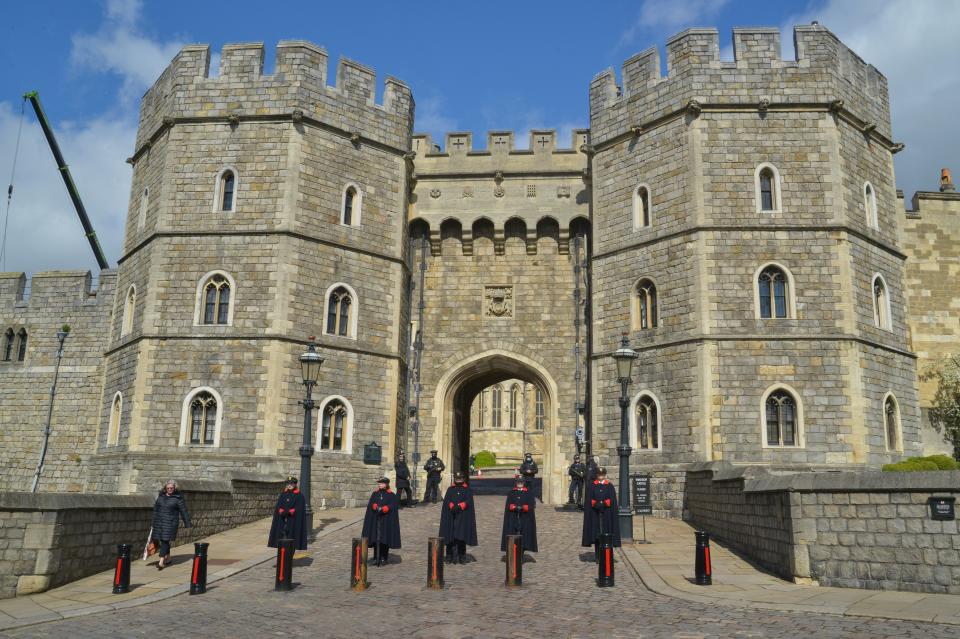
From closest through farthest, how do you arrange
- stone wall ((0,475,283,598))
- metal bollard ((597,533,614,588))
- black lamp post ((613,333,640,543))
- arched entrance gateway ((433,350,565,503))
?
stone wall ((0,475,283,598)) → metal bollard ((597,533,614,588)) → black lamp post ((613,333,640,543)) → arched entrance gateway ((433,350,565,503))

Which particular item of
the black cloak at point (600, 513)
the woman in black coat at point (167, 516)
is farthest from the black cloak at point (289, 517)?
the black cloak at point (600, 513)

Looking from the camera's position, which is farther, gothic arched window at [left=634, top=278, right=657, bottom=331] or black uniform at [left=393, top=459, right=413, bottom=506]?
gothic arched window at [left=634, top=278, right=657, bottom=331]

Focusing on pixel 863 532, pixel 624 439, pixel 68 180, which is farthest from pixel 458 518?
pixel 68 180

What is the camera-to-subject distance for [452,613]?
8.97 metres

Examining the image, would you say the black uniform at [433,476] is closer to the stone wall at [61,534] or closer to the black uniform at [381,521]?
the stone wall at [61,534]

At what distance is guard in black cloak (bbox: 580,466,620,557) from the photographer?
1245 cm

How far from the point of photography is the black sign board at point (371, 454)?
20219 millimetres

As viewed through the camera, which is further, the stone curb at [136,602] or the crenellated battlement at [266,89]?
the crenellated battlement at [266,89]

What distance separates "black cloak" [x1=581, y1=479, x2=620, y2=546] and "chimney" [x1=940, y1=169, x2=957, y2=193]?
17.3 meters

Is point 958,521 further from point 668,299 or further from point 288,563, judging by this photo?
point 668,299

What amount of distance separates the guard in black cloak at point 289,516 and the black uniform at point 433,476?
8313 mm

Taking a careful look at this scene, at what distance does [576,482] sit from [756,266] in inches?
266

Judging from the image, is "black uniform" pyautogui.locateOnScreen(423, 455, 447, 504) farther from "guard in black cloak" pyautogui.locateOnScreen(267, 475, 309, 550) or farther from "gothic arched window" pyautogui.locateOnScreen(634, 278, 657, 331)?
"guard in black cloak" pyautogui.locateOnScreen(267, 475, 309, 550)

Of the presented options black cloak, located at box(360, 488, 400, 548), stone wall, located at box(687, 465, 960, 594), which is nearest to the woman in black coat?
black cloak, located at box(360, 488, 400, 548)
